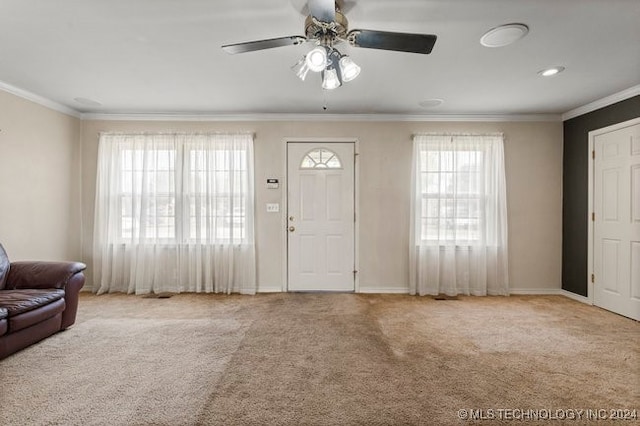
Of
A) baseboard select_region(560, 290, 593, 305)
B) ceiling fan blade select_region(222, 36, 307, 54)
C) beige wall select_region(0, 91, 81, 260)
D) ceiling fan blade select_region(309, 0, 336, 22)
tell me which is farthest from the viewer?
baseboard select_region(560, 290, 593, 305)

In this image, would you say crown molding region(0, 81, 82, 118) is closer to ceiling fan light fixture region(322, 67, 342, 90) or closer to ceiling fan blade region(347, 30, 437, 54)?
ceiling fan light fixture region(322, 67, 342, 90)

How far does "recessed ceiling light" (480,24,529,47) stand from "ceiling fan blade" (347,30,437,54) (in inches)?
33.1

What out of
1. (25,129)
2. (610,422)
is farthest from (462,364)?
(25,129)

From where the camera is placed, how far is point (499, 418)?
1.88m

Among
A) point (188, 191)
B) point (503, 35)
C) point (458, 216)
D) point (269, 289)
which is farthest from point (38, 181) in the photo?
point (458, 216)

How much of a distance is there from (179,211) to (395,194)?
315 centimetres

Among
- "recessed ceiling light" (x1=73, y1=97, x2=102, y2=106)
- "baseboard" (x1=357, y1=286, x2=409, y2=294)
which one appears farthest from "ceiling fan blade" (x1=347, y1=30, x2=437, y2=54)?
"recessed ceiling light" (x1=73, y1=97, x2=102, y2=106)

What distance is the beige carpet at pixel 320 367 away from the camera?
6.31ft

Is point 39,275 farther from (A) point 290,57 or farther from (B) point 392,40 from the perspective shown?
(B) point 392,40

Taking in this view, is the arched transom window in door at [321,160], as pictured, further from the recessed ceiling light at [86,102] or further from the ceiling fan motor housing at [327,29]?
the recessed ceiling light at [86,102]

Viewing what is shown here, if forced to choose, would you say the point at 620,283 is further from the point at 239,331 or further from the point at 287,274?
the point at 239,331

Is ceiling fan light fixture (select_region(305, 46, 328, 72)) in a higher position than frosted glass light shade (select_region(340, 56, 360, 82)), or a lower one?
lower

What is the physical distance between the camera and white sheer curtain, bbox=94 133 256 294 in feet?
14.8

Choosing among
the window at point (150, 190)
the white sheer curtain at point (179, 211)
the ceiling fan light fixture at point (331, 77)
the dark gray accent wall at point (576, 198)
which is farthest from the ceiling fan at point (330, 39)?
the dark gray accent wall at point (576, 198)
